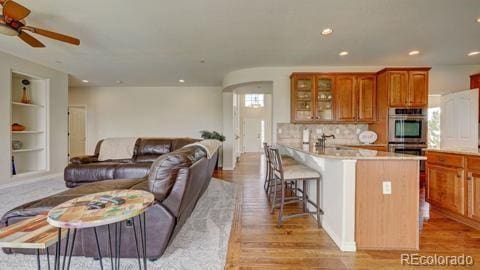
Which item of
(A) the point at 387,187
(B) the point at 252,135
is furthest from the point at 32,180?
(B) the point at 252,135

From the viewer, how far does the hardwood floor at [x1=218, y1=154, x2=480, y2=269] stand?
2037 millimetres

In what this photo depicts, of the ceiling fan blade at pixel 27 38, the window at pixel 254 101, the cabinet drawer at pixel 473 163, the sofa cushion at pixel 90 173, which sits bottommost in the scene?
the sofa cushion at pixel 90 173

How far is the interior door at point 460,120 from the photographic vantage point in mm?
4473

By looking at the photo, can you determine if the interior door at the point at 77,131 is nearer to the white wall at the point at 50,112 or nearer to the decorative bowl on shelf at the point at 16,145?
the white wall at the point at 50,112

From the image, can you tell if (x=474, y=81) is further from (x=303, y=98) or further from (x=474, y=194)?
(x=474, y=194)

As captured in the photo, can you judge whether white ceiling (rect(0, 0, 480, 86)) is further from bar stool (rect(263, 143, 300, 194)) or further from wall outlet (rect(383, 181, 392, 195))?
wall outlet (rect(383, 181, 392, 195))

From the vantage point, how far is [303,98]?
5070 mm

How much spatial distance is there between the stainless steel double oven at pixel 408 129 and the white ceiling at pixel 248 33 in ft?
3.39

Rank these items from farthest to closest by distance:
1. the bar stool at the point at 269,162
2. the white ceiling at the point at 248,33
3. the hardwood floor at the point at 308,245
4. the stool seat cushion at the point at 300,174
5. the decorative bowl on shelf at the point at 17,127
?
the decorative bowl on shelf at the point at 17,127
the bar stool at the point at 269,162
the stool seat cushion at the point at 300,174
the white ceiling at the point at 248,33
the hardwood floor at the point at 308,245

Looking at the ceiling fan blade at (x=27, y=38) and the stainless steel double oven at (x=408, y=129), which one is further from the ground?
→ the ceiling fan blade at (x=27, y=38)

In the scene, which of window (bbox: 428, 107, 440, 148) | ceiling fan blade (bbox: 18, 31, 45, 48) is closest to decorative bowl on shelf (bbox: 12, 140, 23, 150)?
ceiling fan blade (bbox: 18, 31, 45, 48)

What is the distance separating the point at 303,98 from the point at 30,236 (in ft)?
15.2

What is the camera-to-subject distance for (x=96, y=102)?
7.72 meters

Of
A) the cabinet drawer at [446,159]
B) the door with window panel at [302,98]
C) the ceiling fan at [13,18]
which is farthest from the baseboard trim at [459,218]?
the ceiling fan at [13,18]
